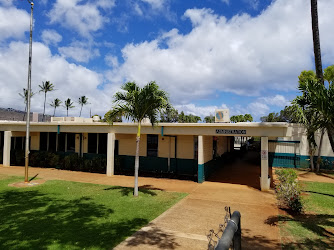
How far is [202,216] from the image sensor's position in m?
8.84

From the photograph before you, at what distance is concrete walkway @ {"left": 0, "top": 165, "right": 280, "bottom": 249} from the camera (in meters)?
6.59

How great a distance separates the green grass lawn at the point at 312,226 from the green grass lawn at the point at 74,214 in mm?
4345

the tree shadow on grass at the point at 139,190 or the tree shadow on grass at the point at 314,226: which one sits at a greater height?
the tree shadow on grass at the point at 139,190

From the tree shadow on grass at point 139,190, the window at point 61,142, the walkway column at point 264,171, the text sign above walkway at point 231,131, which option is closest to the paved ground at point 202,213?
the walkway column at point 264,171

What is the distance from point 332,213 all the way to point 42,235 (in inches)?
394

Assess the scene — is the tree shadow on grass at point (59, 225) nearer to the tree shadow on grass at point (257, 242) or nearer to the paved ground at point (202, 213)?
the paved ground at point (202, 213)

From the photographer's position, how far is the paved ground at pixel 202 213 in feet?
21.7

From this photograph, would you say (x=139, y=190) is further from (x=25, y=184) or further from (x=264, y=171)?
(x=264, y=171)

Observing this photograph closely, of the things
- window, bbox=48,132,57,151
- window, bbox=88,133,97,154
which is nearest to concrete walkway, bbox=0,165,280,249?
window, bbox=88,133,97,154

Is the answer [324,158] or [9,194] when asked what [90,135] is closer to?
[9,194]

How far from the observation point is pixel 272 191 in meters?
12.9

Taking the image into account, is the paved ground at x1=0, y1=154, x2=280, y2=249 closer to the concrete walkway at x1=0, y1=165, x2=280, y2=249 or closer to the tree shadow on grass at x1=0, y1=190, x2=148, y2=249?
the concrete walkway at x1=0, y1=165, x2=280, y2=249

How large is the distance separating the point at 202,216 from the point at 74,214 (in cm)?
459

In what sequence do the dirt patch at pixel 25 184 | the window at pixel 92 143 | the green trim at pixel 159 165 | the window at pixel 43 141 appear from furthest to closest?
1. the window at pixel 43 141
2. the window at pixel 92 143
3. the green trim at pixel 159 165
4. the dirt patch at pixel 25 184
